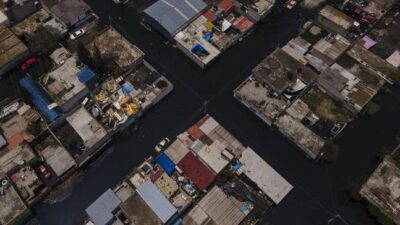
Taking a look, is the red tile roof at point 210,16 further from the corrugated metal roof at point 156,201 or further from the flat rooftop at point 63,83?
the corrugated metal roof at point 156,201

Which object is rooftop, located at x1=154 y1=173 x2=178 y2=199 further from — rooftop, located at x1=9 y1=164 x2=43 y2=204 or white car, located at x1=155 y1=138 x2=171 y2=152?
rooftop, located at x1=9 y1=164 x2=43 y2=204

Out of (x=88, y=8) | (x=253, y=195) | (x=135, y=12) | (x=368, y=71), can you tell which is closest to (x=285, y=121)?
(x=253, y=195)

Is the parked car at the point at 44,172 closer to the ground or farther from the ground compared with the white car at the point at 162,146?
farther from the ground

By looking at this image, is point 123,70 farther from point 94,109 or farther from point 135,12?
point 135,12

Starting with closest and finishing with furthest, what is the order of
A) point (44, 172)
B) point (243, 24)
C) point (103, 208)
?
1. point (103, 208)
2. point (44, 172)
3. point (243, 24)

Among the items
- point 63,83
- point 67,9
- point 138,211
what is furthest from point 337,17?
point 63,83

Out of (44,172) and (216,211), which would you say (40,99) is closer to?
(44,172)

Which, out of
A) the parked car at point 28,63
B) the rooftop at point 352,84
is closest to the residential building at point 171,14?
the parked car at point 28,63
